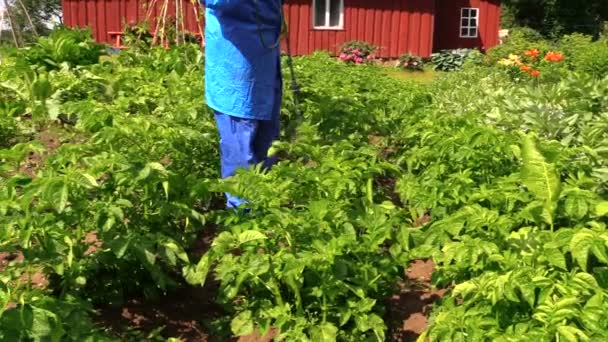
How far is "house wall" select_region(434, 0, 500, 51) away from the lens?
70.1 ft

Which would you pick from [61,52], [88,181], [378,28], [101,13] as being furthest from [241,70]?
[101,13]

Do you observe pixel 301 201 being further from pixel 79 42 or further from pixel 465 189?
pixel 79 42

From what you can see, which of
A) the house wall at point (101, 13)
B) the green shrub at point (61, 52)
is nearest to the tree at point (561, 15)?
the house wall at point (101, 13)

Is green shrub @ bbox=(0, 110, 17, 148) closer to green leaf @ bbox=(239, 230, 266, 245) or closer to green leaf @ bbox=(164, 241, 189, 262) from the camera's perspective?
green leaf @ bbox=(164, 241, 189, 262)

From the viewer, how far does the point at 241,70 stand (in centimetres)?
381

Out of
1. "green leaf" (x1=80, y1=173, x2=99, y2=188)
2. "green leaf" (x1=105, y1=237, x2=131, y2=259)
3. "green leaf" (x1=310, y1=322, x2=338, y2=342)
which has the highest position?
"green leaf" (x1=80, y1=173, x2=99, y2=188)

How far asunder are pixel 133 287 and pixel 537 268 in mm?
1752

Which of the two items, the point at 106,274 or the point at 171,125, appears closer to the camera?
the point at 106,274

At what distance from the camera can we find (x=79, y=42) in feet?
21.6

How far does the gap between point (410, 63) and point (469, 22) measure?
13.9 feet

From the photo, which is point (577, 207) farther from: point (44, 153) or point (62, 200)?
point (44, 153)

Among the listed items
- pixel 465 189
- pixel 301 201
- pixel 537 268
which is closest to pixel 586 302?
pixel 537 268

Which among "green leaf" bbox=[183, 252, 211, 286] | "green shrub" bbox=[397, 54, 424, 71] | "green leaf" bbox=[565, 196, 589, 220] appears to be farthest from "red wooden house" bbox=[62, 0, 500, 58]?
"green leaf" bbox=[565, 196, 589, 220]

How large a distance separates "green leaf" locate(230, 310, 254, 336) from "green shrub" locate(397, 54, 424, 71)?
52.1 feet
